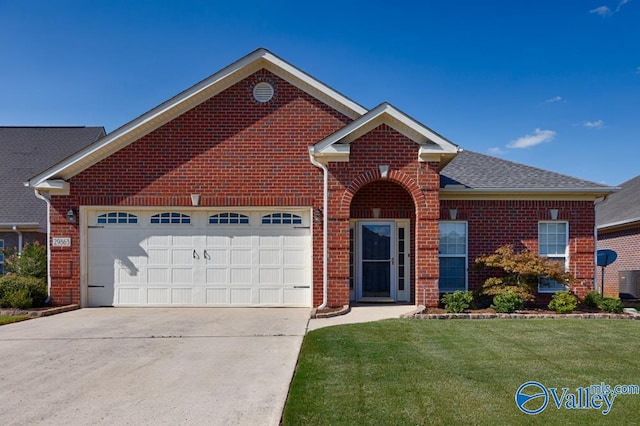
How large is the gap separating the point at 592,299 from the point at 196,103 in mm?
10894

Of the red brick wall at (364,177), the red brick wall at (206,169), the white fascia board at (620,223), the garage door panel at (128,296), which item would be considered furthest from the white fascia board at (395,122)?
the white fascia board at (620,223)

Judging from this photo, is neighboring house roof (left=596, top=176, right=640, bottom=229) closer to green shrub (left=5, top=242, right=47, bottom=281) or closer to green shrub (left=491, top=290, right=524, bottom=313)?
green shrub (left=491, top=290, right=524, bottom=313)

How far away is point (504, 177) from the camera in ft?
40.7

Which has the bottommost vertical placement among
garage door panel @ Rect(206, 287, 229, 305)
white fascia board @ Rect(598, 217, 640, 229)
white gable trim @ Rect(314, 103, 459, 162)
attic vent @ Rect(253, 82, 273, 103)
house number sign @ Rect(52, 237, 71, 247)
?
garage door panel @ Rect(206, 287, 229, 305)

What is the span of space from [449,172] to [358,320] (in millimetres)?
5662

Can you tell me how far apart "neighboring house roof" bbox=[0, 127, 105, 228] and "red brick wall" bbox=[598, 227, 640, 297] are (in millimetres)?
19392

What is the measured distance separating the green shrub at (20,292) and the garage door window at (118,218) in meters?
2.10

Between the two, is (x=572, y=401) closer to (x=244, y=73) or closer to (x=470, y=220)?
(x=470, y=220)

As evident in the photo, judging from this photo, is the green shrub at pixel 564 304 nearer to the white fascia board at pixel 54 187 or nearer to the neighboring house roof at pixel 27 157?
the white fascia board at pixel 54 187

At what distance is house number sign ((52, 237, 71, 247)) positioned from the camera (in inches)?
448

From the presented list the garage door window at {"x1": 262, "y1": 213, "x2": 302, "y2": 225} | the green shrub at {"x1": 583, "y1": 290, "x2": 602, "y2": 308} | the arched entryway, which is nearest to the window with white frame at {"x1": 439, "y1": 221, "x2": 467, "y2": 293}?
the arched entryway

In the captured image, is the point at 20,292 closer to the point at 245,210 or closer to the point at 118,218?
the point at 118,218

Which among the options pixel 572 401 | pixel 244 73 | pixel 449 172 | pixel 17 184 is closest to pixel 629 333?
pixel 572 401

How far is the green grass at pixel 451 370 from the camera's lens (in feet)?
14.4
